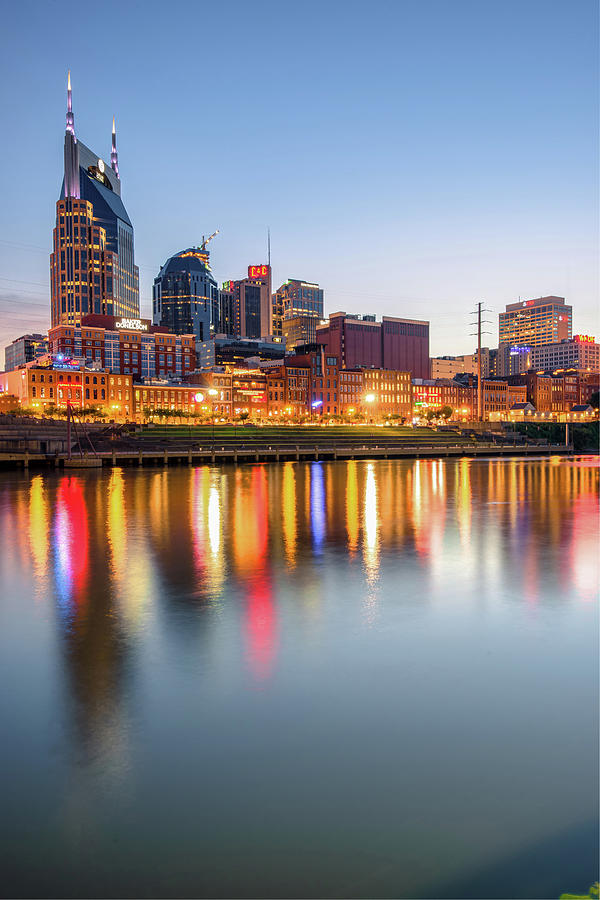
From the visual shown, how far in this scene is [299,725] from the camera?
10.5 m

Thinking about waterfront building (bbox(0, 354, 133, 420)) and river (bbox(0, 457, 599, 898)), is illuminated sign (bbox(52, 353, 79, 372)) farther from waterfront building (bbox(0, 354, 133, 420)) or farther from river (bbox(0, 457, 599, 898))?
river (bbox(0, 457, 599, 898))

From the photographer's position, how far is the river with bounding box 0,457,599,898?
7.39 m

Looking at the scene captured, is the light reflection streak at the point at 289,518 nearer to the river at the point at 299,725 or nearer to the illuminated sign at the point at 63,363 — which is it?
the river at the point at 299,725

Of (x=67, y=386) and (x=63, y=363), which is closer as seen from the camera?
(x=67, y=386)

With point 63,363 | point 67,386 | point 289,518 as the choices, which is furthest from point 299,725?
point 63,363

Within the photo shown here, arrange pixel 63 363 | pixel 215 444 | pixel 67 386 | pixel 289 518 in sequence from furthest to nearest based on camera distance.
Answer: pixel 63 363, pixel 67 386, pixel 215 444, pixel 289 518

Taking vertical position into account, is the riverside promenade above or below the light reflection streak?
above

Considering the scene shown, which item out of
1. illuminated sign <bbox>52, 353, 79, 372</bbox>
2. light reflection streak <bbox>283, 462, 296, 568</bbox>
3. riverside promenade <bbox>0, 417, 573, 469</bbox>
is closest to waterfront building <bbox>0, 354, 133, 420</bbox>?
illuminated sign <bbox>52, 353, 79, 372</bbox>

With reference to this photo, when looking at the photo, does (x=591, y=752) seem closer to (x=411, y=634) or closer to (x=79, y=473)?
(x=411, y=634)

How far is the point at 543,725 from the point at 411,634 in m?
5.10

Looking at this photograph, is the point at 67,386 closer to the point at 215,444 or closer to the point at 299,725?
the point at 215,444

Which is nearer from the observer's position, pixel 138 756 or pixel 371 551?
pixel 138 756

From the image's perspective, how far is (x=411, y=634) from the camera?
15.6m

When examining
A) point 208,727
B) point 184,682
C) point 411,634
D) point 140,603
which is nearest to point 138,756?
point 208,727
